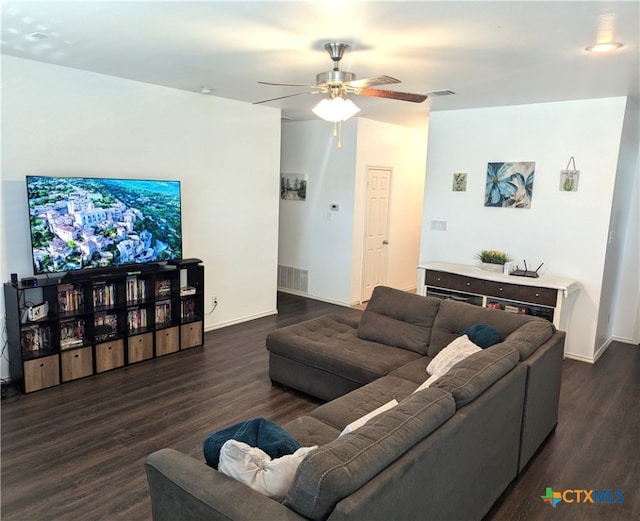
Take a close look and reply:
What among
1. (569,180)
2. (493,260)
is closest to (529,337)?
(493,260)

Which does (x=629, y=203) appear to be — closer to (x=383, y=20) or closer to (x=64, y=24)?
(x=383, y=20)

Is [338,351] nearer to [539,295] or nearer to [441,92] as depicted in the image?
[539,295]

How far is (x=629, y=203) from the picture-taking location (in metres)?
5.41

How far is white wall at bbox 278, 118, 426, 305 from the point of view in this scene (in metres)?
6.68

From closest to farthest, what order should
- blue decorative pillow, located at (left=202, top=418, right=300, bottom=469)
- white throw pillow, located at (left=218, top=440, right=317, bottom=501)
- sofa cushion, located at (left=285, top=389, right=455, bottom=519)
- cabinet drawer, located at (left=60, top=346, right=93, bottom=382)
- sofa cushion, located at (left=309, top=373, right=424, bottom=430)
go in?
sofa cushion, located at (left=285, top=389, right=455, bottom=519) < white throw pillow, located at (left=218, top=440, right=317, bottom=501) < blue decorative pillow, located at (left=202, top=418, right=300, bottom=469) < sofa cushion, located at (left=309, top=373, right=424, bottom=430) < cabinet drawer, located at (left=60, top=346, right=93, bottom=382)

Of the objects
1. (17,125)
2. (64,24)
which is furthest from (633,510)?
(17,125)

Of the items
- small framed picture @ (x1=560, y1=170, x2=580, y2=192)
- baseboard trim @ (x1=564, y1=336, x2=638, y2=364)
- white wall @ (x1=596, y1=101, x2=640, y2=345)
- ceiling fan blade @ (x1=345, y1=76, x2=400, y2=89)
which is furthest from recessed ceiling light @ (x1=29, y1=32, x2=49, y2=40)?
baseboard trim @ (x1=564, y1=336, x2=638, y2=364)

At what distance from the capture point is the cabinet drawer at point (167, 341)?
4730 mm

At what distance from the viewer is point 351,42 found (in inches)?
123

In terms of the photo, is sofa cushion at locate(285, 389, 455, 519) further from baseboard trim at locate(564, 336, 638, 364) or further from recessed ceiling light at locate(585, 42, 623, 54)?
baseboard trim at locate(564, 336, 638, 364)

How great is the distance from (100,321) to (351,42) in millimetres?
3218

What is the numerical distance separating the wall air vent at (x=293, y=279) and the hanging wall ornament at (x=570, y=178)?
376cm

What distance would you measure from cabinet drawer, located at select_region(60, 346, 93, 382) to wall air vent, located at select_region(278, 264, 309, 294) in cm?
370

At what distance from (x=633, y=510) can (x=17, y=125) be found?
4997mm
